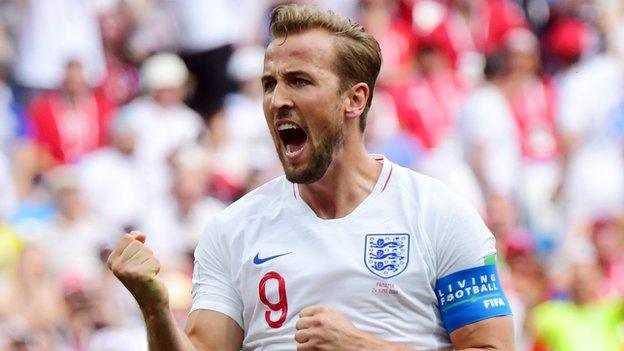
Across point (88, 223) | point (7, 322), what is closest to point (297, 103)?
point (7, 322)

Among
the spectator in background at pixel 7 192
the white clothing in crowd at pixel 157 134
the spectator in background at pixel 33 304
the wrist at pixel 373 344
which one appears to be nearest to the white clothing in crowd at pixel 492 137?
the white clothing in crowd at pixel 157 134

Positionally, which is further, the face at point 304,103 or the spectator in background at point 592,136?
the spectator in background at point 592,136

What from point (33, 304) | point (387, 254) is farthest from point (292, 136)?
point (33, 304)

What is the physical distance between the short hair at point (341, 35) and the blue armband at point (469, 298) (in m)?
0.71

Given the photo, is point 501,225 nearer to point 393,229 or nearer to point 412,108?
point 412,108

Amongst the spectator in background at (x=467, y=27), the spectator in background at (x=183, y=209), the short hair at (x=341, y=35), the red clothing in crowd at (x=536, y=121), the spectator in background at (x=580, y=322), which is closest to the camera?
the short hair at (x=341, y=35)

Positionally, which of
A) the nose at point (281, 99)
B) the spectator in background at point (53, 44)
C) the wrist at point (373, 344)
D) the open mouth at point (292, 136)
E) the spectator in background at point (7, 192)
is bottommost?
the wrist at point (373, 344)

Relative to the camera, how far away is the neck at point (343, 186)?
16.5 feet

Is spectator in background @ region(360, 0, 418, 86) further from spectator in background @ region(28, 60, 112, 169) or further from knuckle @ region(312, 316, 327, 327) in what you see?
knuckle @ region(312, 316, 327, 327)

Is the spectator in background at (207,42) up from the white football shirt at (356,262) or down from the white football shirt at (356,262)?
up

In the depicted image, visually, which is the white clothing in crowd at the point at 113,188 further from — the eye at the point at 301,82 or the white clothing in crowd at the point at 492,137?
the eye at the point at 301,82

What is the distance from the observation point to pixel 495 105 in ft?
39.9

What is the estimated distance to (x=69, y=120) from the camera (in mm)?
11352

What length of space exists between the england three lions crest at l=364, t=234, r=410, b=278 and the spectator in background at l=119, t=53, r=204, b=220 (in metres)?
6.23
